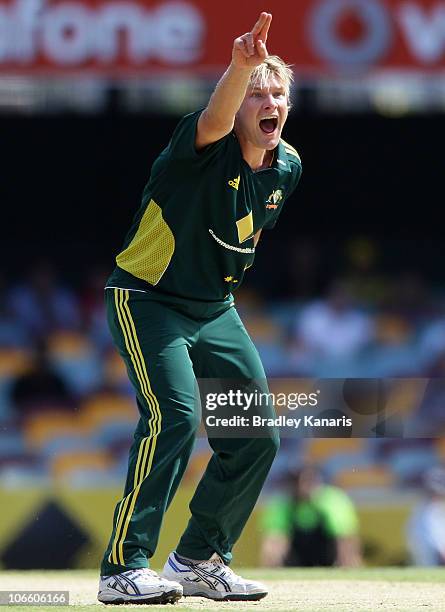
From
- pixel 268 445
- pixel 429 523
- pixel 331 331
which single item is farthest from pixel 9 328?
pixel 268 445

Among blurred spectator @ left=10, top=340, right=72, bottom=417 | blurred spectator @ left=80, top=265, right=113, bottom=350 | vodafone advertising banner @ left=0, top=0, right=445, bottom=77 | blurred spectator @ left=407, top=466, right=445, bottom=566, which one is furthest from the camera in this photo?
blurred spectator @ left=80, top=265, right=113, bottom=350

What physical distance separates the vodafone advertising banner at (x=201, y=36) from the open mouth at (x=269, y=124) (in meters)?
4.80

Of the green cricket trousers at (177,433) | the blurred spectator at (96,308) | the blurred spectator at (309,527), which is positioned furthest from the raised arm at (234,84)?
the blurred spectator at (96,308)

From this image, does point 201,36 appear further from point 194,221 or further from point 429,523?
point 194,221

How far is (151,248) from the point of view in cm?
450

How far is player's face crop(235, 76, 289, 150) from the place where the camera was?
4.56 metres

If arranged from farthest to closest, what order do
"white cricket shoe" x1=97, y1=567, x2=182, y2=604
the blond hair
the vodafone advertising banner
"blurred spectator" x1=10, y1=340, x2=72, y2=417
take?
"blurred spectator" x1=10, y1=340, x2=72, y2=417 < the vodafone advertising banner < the blond hair < "white cricket shoe" x1=97, y1=567, x2=182, y2=604

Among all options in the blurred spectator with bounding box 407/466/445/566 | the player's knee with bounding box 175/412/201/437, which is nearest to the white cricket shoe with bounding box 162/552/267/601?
the player's knee with bounding box 175/412/201/437

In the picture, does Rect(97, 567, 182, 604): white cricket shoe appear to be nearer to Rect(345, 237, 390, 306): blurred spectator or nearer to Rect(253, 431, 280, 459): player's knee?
Rect(253, 431, 280, 459): player's knee

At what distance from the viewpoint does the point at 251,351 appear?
186 inches

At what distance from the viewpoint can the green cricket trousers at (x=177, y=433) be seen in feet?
14.2

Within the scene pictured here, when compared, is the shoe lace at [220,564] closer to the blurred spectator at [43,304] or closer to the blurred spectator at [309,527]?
the blurred spectator at [309,527]

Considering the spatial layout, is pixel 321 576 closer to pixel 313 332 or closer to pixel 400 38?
pixel 400 38

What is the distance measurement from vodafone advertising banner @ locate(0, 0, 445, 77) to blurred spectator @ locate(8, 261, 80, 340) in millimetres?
3517
